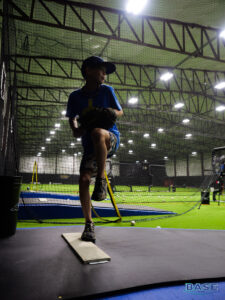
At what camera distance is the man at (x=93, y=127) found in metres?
1.54

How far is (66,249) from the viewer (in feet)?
4.77

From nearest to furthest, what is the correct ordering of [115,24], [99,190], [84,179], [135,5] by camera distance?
[99,190], [84,179], [135,5], [115,24]

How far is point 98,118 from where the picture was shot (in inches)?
61.7

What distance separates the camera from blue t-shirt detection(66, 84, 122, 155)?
5.90 ft

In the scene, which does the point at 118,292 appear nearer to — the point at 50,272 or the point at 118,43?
the point at 50,272

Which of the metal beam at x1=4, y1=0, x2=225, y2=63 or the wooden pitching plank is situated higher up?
the metal beam at x1=4, y1=0, x2=225, y2=63

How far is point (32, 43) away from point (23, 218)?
23.0 ft

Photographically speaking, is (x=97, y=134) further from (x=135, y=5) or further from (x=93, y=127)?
(x=135, y=5)

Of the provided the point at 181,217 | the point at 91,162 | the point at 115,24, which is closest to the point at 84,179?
the point at 91,162
